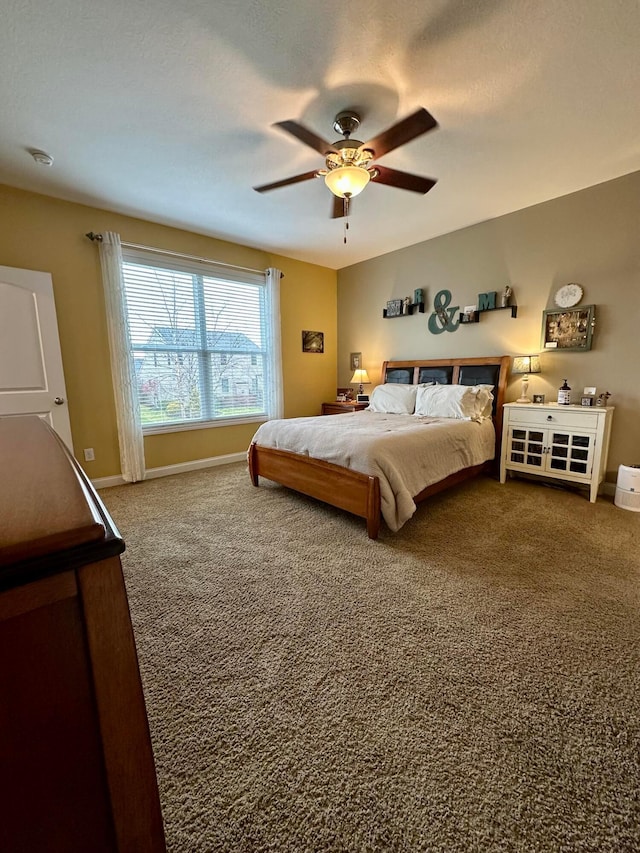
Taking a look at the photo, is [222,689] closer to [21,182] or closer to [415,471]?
[415,471]

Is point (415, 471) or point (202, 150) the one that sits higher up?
point (202, 150)

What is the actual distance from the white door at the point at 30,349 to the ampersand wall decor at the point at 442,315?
3.94 meters

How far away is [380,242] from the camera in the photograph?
4305 mm

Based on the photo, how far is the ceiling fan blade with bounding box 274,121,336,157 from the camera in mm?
1809

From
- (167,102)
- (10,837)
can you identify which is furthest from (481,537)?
(167,102)

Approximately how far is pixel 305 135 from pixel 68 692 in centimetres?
243

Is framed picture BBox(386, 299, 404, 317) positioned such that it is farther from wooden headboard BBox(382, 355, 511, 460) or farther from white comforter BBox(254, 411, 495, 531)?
white comforter BBox(254, 411, 495, 531)

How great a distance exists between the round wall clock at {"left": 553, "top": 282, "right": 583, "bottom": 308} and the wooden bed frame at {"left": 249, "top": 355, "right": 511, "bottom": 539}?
2.15 ft

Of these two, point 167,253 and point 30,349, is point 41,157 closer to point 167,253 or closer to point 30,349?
point 167,253

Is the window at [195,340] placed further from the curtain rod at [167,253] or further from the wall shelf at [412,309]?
the wall shelf at [412,309]

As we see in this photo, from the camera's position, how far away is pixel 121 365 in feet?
11.3

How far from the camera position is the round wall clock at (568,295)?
3.18m

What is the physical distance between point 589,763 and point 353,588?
1048mm

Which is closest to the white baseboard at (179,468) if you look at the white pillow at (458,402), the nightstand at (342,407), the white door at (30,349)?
the white door at (30,349)
